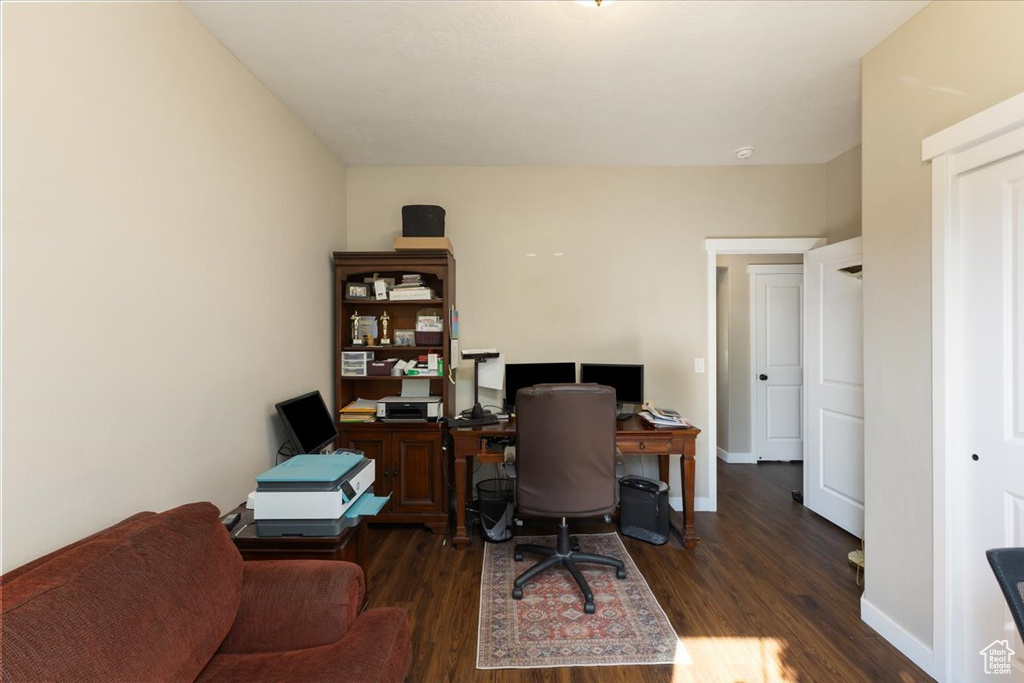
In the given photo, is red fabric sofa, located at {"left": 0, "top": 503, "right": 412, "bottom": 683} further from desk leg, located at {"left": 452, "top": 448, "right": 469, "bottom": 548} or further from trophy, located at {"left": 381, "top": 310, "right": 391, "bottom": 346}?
trophy, located at {"left": 381, "top": 310, "right": 391, "bottom": 346}

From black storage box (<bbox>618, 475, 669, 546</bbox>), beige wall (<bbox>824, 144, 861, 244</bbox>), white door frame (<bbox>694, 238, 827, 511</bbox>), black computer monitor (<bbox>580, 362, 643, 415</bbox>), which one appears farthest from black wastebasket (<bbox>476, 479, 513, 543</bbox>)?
beige wall (<bbox>824, 144, 861, 244</bbox>)

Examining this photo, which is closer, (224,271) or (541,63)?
(224,271)

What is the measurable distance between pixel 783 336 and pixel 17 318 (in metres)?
5.39

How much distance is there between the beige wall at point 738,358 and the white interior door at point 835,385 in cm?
117

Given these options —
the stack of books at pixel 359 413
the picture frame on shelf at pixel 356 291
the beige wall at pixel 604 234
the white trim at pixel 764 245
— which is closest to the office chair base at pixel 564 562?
the beige wall at pixel 604 234

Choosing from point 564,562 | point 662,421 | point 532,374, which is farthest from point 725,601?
point 532,374

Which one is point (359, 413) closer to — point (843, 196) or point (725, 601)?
point (725, 601)

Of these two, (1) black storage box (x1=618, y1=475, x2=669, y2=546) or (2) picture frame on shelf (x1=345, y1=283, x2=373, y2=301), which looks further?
(2) picture frame on shelf (x1=345, y1=283, x2=373, y2=301)

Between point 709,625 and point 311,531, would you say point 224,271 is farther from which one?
point 709,625

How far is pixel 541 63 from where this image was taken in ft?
6.64

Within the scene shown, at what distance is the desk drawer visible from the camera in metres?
2.73

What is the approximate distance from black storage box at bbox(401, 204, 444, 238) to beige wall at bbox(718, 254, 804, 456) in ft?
10.7

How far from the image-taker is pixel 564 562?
7.50 ft

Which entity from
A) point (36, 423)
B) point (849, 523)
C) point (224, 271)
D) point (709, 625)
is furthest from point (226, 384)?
point (849, 523)
